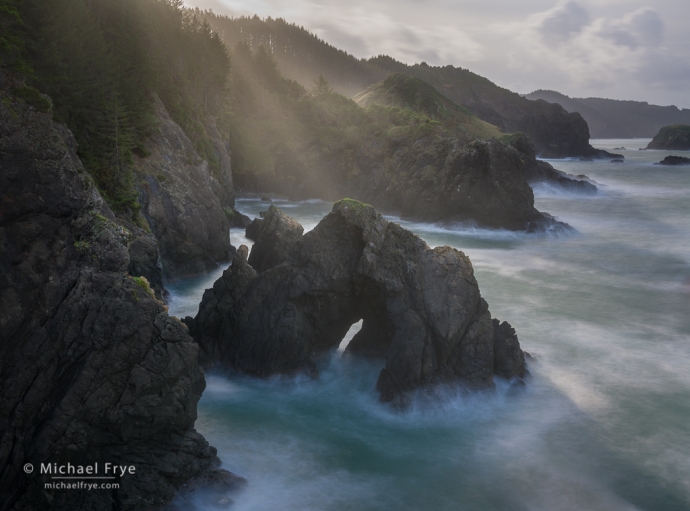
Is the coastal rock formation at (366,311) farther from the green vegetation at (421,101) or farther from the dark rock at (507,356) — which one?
the green vegetation at (421,101)

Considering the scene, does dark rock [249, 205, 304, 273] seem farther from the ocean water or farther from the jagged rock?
the jagged rock

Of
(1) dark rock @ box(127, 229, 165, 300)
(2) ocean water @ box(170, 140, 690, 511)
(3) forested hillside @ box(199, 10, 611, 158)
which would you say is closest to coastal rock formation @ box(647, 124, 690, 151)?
(3) forested hillside @ box(199, 10, 611, 158)

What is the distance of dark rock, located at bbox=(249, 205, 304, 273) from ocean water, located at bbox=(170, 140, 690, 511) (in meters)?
4.18

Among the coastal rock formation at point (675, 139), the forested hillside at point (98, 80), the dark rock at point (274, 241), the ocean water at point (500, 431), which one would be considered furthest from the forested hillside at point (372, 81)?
the ocean water at point (500, 431)

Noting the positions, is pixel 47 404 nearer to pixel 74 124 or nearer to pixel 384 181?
pixel 74 124

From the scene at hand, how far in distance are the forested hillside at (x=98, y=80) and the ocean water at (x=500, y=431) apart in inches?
356

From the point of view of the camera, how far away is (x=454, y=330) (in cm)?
1936

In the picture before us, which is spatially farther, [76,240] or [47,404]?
[76,240]

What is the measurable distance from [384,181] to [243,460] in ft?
175

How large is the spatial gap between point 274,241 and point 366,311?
9353mm

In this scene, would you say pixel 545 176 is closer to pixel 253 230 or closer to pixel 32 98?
pixel 253 230

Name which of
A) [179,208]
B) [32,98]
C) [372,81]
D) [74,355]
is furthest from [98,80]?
[372,81]

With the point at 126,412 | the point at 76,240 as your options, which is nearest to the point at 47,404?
the point at 126,412

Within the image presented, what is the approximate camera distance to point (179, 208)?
3388 centimetres
